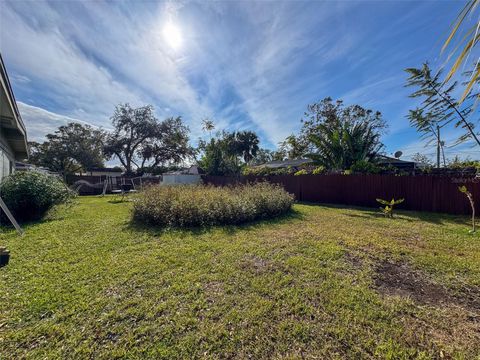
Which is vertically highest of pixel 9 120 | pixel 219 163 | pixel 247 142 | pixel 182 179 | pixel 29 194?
pixel 247 142

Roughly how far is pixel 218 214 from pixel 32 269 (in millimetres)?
4022

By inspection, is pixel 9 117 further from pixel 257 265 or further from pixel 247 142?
pixel 247 142

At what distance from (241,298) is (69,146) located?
3687 centimetres

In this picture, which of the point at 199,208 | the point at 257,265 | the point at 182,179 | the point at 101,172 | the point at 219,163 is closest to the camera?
the point at 257,265

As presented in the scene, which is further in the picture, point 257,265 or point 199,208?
point 199,208

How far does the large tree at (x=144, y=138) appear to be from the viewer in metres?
26.2

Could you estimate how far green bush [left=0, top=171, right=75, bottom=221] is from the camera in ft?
20.0

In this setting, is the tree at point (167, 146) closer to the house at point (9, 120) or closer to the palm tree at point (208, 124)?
Answer: the palm tree at point (208, 124)

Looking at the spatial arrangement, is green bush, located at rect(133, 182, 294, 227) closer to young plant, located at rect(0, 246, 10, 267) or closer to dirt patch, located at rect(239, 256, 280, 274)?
dirt patch, located at rect(239, 256, 280, 274)

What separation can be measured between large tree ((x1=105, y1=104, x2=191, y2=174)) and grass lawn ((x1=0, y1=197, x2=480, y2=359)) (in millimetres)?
24562

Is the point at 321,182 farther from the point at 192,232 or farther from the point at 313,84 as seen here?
the point at 192,232

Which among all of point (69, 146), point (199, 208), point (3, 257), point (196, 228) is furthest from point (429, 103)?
point (69, 146)

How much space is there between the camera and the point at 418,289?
108 inches

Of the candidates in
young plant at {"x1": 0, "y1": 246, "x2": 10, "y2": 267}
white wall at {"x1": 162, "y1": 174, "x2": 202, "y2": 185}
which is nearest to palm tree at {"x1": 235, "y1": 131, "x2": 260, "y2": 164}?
white wall at {"x1": 162, "y1": 174, "x2": 202, "y2": 185}
